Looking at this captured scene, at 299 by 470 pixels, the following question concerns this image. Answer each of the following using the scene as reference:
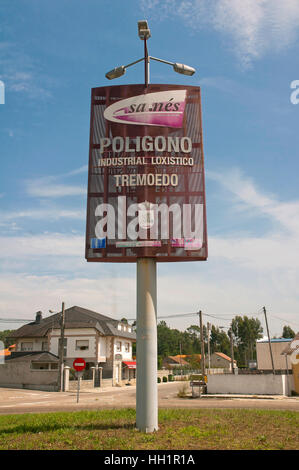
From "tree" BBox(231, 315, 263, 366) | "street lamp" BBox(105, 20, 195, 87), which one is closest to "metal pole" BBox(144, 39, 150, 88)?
"street lamp" BBox(105, 20, 195, 87)

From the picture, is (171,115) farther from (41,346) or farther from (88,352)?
(41,346)

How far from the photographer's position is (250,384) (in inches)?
1261

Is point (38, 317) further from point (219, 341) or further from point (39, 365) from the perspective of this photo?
point (219, 341)

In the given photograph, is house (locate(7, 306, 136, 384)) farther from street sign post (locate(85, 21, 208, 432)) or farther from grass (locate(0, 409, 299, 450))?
street sign post (locate(85, 21, 208, 432))

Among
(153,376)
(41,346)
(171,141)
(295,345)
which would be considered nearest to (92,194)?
(171,141)

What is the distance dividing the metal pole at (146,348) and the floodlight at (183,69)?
265 inches

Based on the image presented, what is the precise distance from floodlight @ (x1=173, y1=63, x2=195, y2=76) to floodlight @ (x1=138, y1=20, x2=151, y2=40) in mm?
1474

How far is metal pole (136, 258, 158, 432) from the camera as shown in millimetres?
11641

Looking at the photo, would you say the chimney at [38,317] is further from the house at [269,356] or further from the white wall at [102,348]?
the house at [269,356]

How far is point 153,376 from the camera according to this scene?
39.3ft

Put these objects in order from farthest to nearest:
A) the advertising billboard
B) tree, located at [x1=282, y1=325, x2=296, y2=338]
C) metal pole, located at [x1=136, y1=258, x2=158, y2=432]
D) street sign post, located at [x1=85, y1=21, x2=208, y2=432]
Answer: tree, located at [x1=282, y1=325, x2=296, y2=338] → the advertising billboard → street sign post, located at [x1=85, y1=21, x2=208, y2=432] → metal pole, located at [x1=136, y1=258, x2=158, y2=432]

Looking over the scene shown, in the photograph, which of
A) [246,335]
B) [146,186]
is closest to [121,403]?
[146,186]

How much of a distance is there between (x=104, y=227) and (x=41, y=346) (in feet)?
146

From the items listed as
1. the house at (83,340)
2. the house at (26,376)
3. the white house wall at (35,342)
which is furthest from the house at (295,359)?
the white house wall at (35,342)
